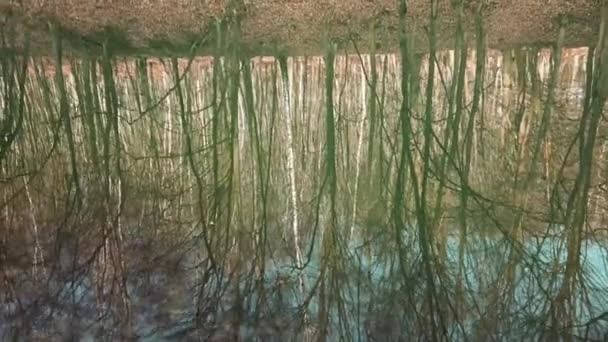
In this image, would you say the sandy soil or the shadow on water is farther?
the sandy soil

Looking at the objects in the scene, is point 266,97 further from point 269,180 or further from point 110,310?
point 110,310

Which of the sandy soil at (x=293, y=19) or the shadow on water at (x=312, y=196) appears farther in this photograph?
the sandy soil at (x=293, y=19)

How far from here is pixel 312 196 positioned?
5.37ft

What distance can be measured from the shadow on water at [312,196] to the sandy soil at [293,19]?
34 millimetres

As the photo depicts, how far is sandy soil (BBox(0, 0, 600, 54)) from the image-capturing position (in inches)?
62.9

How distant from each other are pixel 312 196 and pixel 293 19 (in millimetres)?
447

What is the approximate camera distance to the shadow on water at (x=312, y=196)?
4.67 ft

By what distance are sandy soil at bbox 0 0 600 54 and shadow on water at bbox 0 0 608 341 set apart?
0.03 m

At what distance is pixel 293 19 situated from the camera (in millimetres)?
1683

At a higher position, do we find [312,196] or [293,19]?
[293,19]

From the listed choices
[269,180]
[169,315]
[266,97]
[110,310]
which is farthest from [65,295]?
[266,97]

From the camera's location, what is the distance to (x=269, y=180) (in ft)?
5.49

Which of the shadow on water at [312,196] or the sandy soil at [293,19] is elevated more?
the sandy soil at [293,19]

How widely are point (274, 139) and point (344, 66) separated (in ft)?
0.89
